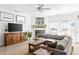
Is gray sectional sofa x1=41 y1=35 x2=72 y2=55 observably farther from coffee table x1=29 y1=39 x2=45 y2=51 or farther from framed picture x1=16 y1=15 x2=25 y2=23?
framed picture x1=16 y1=15 x2=25 y2=23

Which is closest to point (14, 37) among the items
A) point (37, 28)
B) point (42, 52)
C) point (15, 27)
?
point (15, 27)

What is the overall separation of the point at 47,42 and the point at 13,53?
0.88 m

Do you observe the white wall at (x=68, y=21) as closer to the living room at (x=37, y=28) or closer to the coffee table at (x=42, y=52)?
the living room at (x=37, y=28)

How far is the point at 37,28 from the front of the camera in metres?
3.09

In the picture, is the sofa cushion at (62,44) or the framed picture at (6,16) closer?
the sofa cushion at (62,44)

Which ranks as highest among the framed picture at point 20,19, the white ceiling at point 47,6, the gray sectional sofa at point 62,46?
the white ceiling at point 47,6

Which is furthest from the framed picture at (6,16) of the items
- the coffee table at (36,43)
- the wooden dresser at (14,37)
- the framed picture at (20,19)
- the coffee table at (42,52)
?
the coffee table at (42,52)

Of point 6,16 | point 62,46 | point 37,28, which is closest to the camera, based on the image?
point 62,46

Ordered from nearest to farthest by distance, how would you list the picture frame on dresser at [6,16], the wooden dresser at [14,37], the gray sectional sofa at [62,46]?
the gray sectional sofa at [62,46], the picture frame on dresser at [6,16], the wooden dresser at [14,37]

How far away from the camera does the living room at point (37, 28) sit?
116 inches

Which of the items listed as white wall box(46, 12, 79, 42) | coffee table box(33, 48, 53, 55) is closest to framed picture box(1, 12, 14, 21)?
white wall box(46, 12, 79, 42)

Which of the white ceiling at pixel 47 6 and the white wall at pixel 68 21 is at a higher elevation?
the white ceiling at pixel 47 6

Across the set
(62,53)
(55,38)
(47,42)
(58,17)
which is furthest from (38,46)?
(58,17)

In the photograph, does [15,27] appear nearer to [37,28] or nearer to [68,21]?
[37,28]
